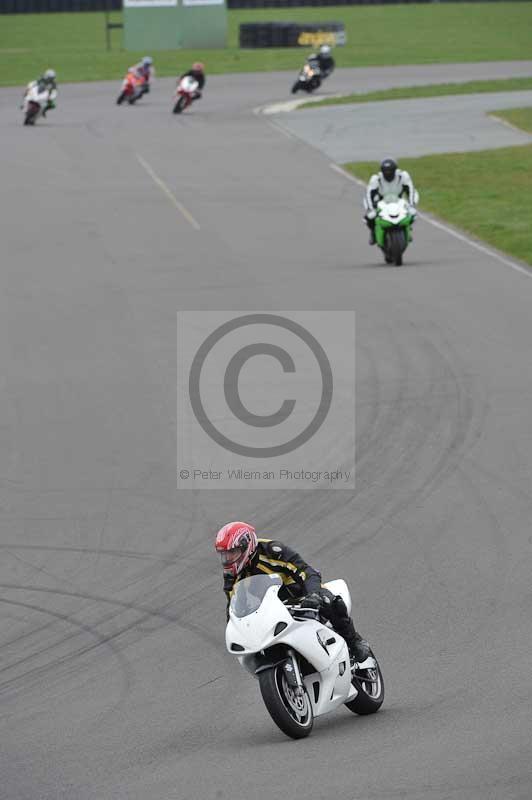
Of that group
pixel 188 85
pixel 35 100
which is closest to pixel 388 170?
pixel 35 100

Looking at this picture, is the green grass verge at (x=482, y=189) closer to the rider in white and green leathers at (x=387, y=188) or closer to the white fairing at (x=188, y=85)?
the rider in white and green leathers at (x=387, y=188)

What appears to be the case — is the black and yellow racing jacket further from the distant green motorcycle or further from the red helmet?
the distant green motorcycle

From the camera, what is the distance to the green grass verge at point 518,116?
4620 cm

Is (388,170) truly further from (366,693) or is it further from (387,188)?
(366,693)

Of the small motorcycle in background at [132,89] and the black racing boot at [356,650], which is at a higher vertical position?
the black racing boot at [356,650]

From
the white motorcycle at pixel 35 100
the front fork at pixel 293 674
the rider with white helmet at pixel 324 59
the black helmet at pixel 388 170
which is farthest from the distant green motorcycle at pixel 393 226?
the rider with white helmet at pixel 324 59

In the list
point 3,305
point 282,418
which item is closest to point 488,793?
point 282,418

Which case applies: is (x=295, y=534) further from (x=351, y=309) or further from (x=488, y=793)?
(x=351, y=309)

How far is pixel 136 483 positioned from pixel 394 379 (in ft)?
15.9

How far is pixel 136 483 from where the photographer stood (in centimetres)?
1512

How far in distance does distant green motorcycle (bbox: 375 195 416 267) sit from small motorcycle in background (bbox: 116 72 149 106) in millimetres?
29293

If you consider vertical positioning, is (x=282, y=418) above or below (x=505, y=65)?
above
